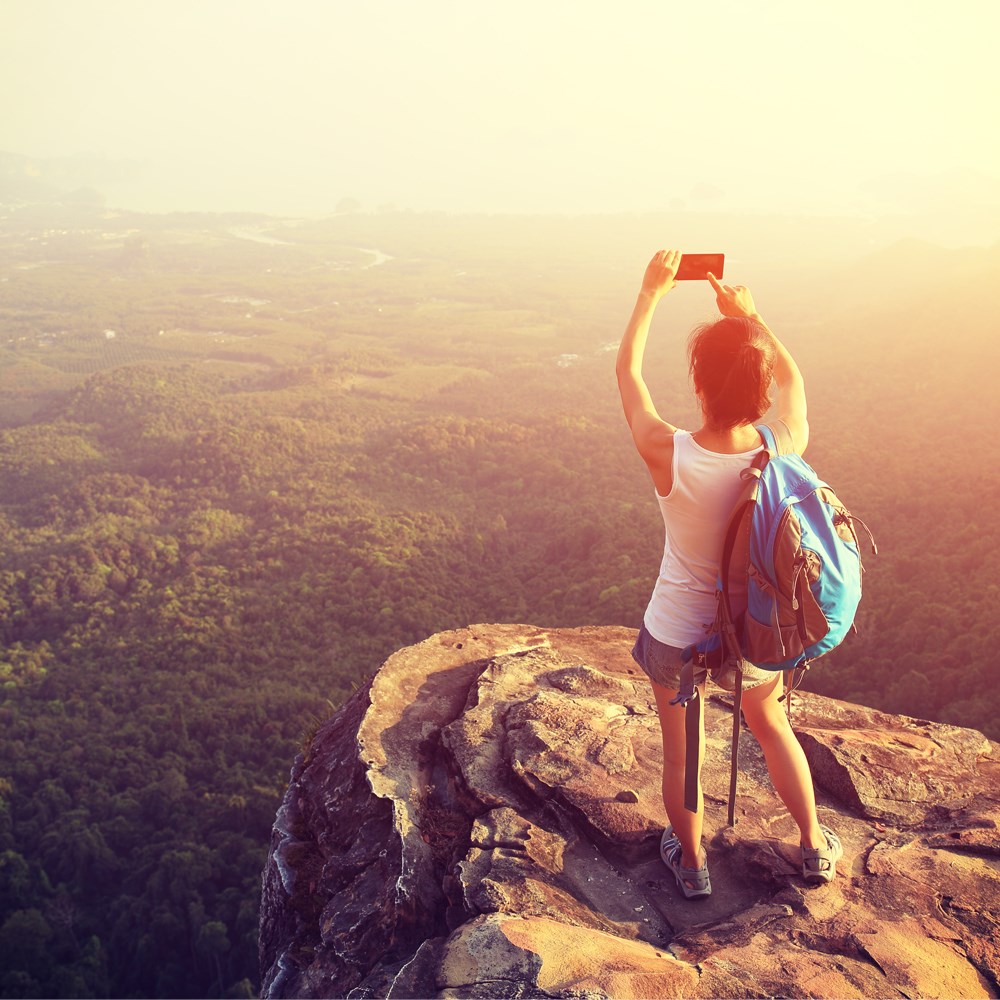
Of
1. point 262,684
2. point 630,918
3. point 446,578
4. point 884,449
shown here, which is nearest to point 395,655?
point 630,918

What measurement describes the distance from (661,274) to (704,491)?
1.20 m

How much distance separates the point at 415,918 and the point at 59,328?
87.4m

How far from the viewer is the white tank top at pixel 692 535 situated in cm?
416

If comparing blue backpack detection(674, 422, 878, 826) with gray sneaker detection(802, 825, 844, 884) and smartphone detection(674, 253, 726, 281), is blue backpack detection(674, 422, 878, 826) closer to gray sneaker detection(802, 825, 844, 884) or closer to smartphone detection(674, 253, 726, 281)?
smartphone detection(674, 253, 726, 281)

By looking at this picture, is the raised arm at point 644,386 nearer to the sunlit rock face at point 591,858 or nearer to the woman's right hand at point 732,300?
the woman's right hand at point 732,300

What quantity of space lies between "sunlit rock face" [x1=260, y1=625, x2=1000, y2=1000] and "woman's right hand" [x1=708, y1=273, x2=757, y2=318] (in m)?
3.31

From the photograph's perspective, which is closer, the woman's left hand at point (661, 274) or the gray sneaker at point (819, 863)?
the woman's left hand at point (661, 274)

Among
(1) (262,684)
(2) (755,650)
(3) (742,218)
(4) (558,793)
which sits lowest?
(1) (262,684)

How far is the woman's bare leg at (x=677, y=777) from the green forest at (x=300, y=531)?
5983 mm

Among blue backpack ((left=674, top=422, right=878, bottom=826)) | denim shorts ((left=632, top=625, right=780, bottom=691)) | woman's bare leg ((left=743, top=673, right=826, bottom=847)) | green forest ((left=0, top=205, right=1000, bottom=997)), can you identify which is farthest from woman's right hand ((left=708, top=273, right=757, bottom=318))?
green forest ((left=0, top=205, right=1000, bottom=997))

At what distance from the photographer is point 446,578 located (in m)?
31.3

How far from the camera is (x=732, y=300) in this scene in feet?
15.2

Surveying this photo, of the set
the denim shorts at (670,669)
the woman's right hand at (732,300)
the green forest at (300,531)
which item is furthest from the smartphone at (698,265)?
the green forest at (300,531)

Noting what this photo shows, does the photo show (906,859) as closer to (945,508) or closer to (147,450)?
(945,508)
